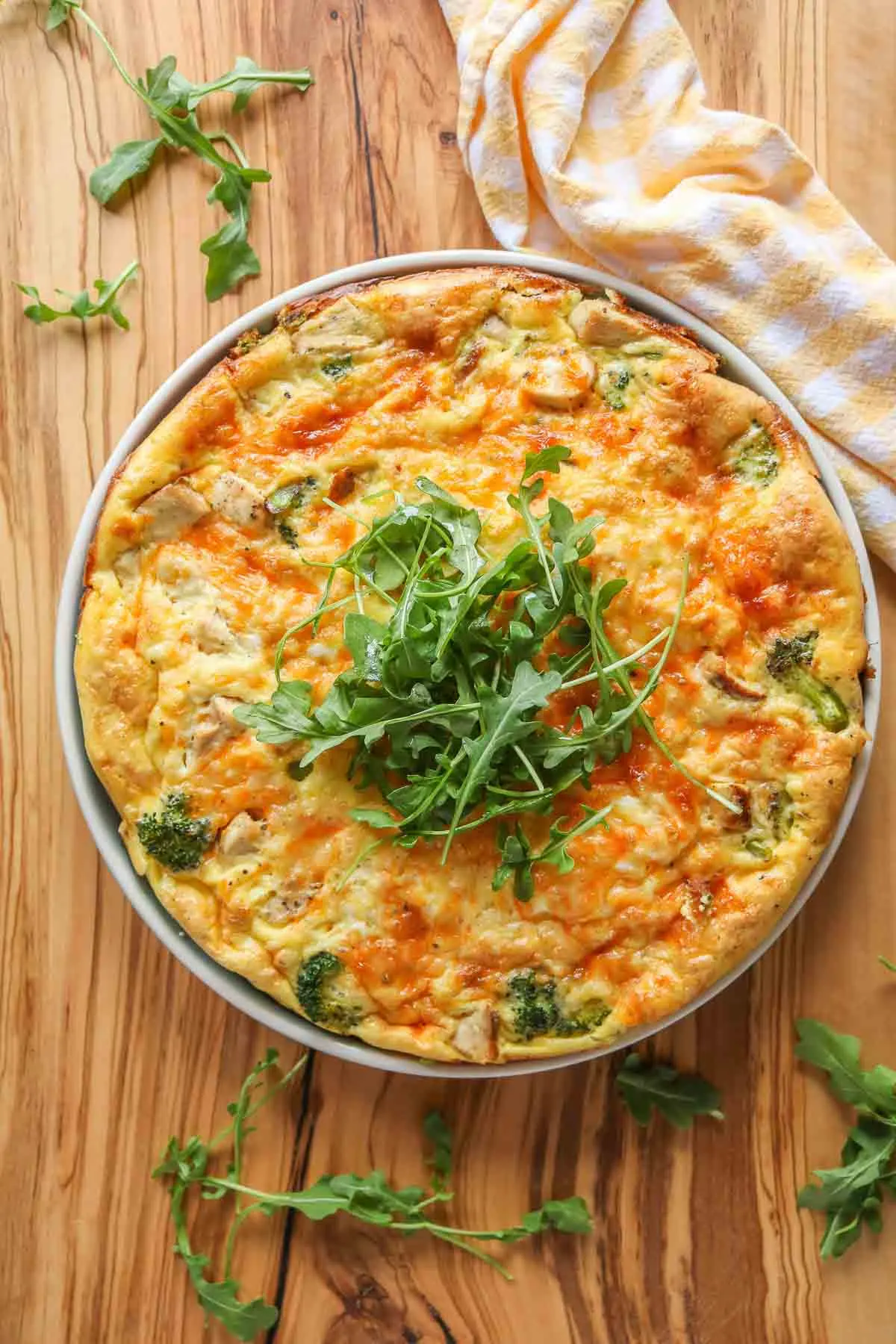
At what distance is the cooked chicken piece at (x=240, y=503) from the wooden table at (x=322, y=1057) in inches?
25.5

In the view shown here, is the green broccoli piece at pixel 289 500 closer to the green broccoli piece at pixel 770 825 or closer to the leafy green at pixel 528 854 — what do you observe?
the leafy green at pixel 528 854

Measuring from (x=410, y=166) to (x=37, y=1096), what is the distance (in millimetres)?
2896

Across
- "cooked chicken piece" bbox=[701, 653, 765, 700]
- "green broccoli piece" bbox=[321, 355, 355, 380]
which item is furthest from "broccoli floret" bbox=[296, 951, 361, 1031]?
"green broccoli piece" bbox=[321, 355, 355, 380]

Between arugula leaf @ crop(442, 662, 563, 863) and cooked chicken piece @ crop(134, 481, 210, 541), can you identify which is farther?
cooked chicken piece @ crop(134, 481, 210, 541)

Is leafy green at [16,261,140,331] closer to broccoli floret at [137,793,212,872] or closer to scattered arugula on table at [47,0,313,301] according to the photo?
scattered arugula on table at [47,0,313,301]

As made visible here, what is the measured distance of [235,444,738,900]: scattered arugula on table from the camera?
2.78m

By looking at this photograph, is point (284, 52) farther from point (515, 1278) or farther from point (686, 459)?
point (515, 1278)

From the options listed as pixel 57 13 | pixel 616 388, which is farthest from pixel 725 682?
pixel 57 13

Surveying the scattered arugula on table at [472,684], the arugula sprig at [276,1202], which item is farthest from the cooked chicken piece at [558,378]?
the arugula sprig at [276,1202]

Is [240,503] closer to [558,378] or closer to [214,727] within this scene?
[214,727]

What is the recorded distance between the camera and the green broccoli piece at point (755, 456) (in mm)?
3047

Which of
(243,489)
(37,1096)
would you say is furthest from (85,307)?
(37,1096)

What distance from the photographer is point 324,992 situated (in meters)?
2.92

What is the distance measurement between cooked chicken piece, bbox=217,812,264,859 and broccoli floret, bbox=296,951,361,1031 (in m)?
0.31
